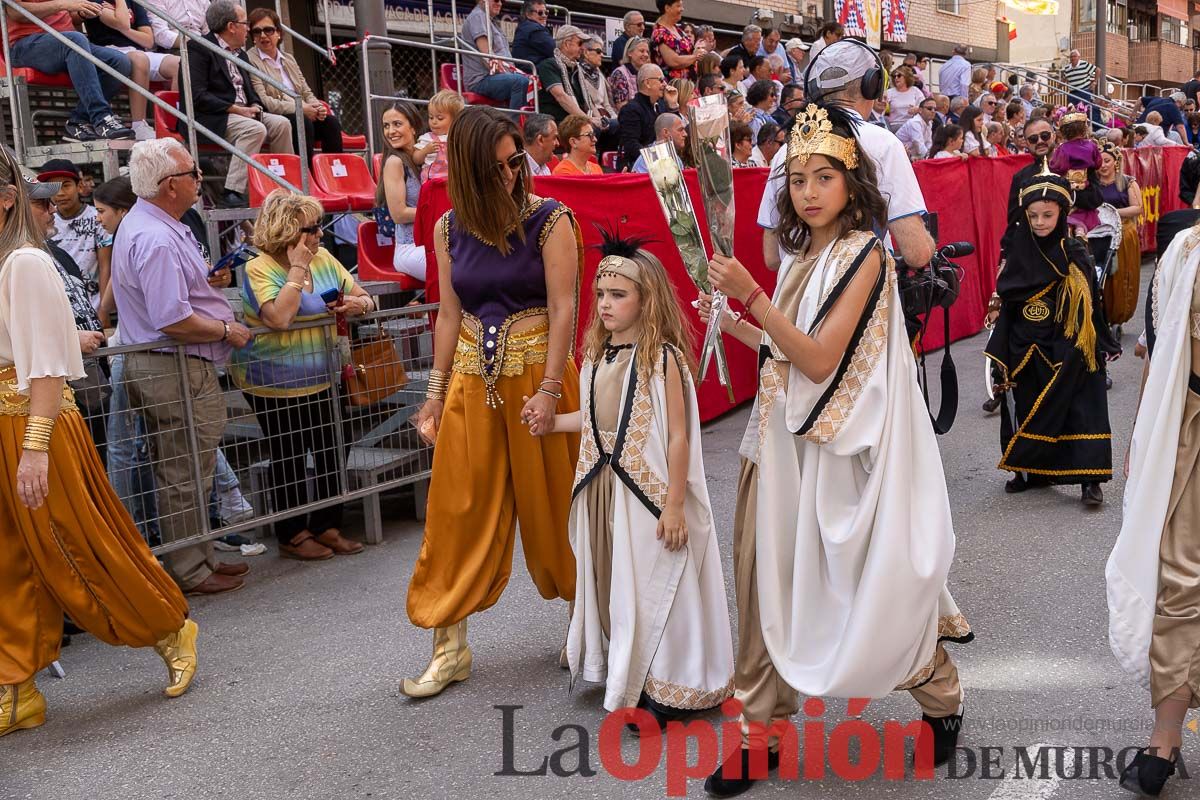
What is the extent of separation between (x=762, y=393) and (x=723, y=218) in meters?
0.54

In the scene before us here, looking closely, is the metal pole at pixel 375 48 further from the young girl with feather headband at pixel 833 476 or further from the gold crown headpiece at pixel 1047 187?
the young girl with feather headband at pixel 833 476

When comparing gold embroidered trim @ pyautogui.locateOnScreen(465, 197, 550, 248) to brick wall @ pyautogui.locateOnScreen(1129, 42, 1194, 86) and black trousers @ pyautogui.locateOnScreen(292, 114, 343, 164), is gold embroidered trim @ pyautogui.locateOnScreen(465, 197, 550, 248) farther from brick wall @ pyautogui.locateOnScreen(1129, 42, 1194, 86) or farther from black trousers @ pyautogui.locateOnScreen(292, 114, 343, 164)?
brick wall @ pyautogui.locateOnScreen(1129, 42, 1194, 86)

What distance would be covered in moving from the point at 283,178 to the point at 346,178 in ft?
2.59

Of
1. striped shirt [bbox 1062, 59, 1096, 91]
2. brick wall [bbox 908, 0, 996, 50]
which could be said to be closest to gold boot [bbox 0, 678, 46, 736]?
striped shirt [bbox 1062, 59, 1096, 91]

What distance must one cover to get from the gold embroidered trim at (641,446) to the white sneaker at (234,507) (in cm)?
254

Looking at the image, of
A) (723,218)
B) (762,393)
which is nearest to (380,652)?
(762,393)

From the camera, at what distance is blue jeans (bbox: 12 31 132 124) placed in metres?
7.93

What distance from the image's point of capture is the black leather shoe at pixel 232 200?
28.3 ft

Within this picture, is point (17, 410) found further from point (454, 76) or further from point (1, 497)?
point (454, 76)

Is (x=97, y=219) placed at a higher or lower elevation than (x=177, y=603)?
higher

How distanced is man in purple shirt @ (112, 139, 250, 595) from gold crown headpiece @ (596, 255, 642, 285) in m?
2.22

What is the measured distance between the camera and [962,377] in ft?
31.0

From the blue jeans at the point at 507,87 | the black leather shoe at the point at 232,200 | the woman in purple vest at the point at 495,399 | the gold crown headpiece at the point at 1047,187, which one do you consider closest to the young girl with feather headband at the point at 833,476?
the woman in purple vest at the point at 495,399

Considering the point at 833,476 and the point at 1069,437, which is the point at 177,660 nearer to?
the point at 833,476
